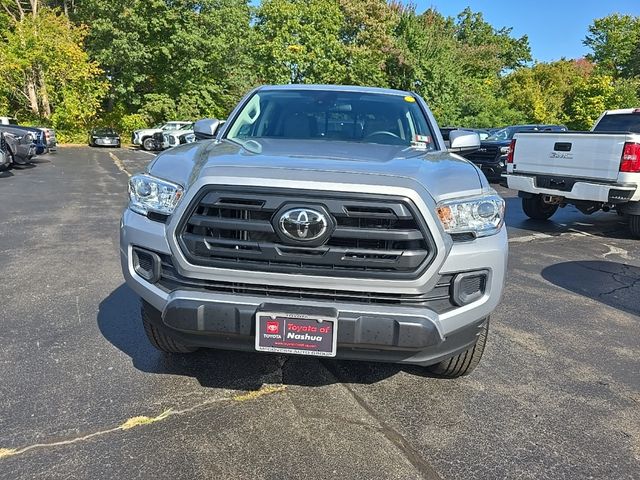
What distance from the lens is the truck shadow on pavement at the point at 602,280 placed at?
4.98 metres

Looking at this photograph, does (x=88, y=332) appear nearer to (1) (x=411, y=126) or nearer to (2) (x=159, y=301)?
(2) (x=159, y=301)

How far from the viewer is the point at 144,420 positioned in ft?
8.71

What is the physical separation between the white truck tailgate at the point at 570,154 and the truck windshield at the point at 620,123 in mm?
2117

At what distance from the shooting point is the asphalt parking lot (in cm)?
236

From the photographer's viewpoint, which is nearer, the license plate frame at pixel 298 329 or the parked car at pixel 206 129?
the license plate frame at pixel 298 329

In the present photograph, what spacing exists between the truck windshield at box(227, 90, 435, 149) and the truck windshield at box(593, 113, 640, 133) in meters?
7.18

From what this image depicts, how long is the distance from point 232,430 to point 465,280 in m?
1.40

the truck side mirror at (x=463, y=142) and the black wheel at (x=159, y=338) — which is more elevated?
the truck side mirror at (x=463, y=142)

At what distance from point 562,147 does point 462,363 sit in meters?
5.92

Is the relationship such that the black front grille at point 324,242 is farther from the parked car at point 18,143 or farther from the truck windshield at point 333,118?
the parked car at point 18,143

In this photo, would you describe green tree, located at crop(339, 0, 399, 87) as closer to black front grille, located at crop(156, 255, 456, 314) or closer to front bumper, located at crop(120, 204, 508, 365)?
front bumper, located at crop(120, 204, 508, 365)

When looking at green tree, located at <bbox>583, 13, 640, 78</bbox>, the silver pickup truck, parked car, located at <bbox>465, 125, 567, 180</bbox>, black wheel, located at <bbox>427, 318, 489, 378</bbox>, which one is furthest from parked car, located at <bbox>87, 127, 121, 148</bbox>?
green tree, located at <bbox>583, 13, 640, 78</bbox>

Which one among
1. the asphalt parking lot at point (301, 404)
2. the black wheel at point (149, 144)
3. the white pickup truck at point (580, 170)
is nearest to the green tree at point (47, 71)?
the black wheel at point (149, 144)

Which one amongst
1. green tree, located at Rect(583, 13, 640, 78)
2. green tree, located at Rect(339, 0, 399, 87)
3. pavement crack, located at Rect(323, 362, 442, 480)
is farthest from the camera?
green tree, located at Rect(583, 13, 640, 78)
